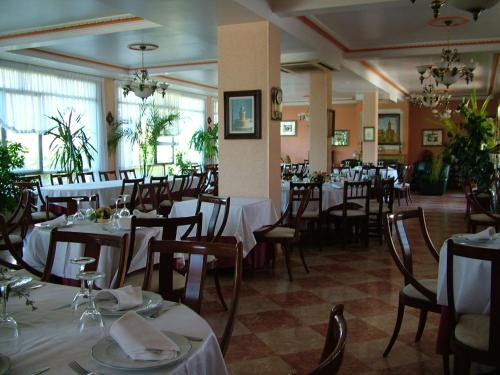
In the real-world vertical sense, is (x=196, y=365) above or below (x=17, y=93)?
below

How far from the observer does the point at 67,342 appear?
158 cm

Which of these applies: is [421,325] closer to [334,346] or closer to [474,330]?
[474,330]

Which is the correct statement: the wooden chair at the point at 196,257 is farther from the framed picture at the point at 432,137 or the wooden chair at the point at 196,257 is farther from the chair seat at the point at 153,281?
the framed picture at the point at 432,137

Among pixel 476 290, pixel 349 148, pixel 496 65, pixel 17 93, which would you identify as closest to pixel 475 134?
pixel 496 65

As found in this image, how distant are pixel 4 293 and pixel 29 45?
682 cm

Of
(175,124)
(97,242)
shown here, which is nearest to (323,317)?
(97,242)

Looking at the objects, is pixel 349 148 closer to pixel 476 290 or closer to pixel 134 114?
pixel 134 114

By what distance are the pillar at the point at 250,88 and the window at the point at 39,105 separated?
4.87 meters

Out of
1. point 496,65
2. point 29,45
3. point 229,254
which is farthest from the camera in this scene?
point 496,65

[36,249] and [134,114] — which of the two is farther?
[134,114]

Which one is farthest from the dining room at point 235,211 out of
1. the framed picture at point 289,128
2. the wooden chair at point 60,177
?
the framed picture at point 289,128

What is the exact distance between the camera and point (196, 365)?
56.9 inches

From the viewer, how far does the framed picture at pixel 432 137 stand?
1777 cm

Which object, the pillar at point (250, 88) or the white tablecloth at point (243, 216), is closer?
the white tablecloth at point (243, 216)
